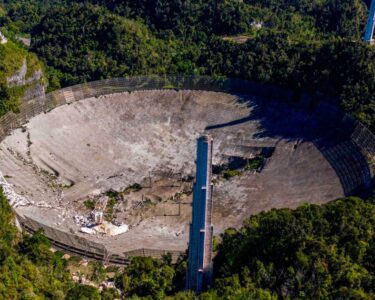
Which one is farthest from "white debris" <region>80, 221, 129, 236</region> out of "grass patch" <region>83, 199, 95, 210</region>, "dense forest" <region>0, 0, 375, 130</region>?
"dense forest" <region>0, 0, 375, 130</region>

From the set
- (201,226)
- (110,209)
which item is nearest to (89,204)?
(110,209)

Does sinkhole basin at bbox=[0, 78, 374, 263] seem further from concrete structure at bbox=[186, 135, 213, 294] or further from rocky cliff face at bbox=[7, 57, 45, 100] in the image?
concrete structure at bbox=[186, 135, 213, 294]

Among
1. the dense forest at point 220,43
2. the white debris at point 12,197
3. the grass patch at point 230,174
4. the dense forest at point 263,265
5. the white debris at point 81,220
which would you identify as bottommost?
the dense forest at point 263,265

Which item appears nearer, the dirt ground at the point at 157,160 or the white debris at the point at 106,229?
the white debris at the point at 106,229

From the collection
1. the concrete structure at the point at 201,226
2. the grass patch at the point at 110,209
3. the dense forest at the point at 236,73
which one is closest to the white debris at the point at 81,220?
the grass patch at the point at 110,209

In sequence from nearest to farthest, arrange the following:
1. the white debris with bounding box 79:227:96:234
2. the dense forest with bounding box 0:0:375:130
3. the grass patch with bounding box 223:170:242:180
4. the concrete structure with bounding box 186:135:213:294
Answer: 1. the concrete structure with bounding box 186:135:213:294
2. the white debris with bounding box 79:227:96:234
3. the grass patch with bounding box 223:170:242:180
4. the dense forest with bounding box 0:0:375:130

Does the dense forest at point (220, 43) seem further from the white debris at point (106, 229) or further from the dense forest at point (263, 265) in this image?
the white debris at point (106, 229)

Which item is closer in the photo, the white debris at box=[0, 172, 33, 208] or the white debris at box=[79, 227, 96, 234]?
the white debris at box=[79, 227, 96, 234]
